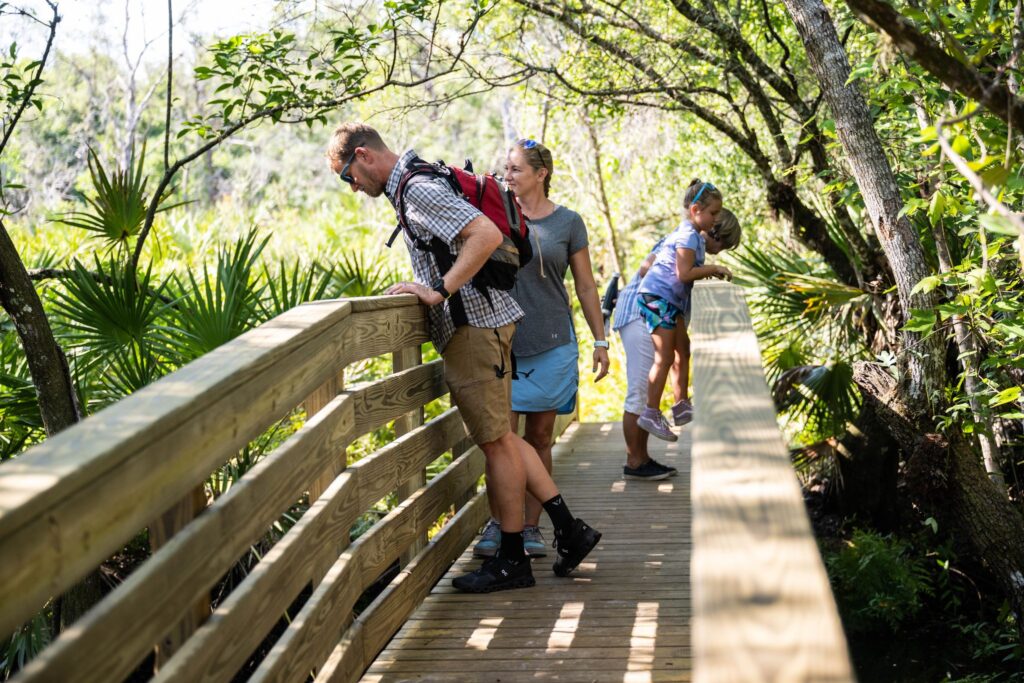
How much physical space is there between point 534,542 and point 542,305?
1.00 meters

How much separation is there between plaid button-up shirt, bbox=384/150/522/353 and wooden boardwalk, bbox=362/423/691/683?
96 cm

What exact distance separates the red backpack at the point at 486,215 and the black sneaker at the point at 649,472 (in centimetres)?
240

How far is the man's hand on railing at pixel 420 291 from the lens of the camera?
3.63 m

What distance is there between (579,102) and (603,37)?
555 mm

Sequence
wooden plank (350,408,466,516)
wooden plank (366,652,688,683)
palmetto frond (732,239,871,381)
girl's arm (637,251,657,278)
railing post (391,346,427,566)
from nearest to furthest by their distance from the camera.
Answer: wooden plank (366,652,688,683) < wooden plank (350,408,466,516) < railing post (391,346,427,566) < girl's arm (637,251,657,278) < palmetto frond (732,239,871,381)

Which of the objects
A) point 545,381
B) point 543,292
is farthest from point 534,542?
point 543,292

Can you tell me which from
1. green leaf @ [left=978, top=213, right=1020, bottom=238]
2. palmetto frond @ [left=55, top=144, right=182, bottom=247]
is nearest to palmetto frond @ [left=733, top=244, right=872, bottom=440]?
palmetto frond @ [left=55, top=144, right=182, bottom=247]

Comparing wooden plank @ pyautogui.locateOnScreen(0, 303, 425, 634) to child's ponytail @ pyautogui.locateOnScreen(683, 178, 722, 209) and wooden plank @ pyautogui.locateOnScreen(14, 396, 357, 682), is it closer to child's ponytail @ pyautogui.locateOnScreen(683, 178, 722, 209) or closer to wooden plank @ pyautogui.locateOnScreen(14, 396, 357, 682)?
wooden plank @ pyautogui.locateOnScreen(14, 396, 357, 682)

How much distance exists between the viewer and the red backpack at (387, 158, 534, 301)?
361 cm

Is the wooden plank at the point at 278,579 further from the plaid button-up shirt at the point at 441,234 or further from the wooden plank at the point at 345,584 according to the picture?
the plaid button-up shirt at the point at 441,234

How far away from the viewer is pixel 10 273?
420cm

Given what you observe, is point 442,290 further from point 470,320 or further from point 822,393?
point 822,393

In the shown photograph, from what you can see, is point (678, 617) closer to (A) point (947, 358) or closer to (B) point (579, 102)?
(A) point (947, 358)

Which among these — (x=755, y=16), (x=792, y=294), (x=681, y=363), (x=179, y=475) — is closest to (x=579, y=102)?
(x=755, y=16)
